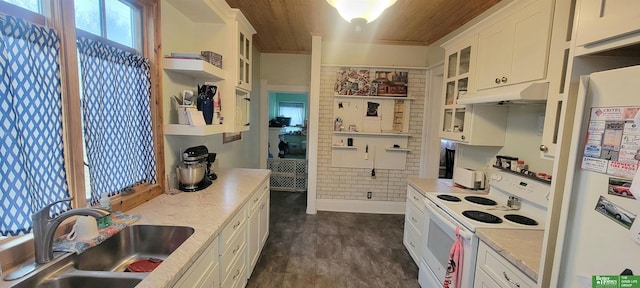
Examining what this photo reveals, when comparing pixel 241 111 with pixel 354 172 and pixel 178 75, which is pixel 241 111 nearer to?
pixel 178 75

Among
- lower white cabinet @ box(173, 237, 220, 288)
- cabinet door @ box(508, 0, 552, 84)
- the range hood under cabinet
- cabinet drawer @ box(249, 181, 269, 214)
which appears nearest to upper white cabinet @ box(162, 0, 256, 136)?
cabinet drawer @ box(249, 181, 269, 214)

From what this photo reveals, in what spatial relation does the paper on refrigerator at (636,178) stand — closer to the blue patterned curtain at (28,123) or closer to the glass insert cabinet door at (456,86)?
the glass insert cabinet door at (456,86)

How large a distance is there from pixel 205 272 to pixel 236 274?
61 cm

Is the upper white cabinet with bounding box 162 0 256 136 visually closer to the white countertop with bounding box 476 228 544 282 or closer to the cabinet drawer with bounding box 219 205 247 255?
the cabinet drawer with bounding box 219 205 247 255

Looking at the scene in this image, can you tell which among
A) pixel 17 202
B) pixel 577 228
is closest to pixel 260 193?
pixel 17 202

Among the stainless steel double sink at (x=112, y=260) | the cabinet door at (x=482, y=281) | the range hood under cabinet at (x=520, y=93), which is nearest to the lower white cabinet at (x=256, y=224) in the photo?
the stainless steel double sink at (x=112, y=260)

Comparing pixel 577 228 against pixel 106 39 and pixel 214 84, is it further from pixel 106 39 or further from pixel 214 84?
pixel 214 84

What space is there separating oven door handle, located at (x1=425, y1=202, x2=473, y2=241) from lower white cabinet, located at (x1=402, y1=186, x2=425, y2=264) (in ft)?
0.91

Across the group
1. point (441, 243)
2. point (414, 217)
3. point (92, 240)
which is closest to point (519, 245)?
point (441, 243)

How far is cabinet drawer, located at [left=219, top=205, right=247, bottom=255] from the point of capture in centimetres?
159

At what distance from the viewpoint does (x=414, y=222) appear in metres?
2.66

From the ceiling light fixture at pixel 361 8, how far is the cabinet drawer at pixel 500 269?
5.14ft

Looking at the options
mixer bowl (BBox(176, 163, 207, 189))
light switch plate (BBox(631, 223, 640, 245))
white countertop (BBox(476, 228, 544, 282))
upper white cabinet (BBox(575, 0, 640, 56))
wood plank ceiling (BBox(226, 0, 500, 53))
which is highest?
wood plank ceiling (BBox(226, 0, 500, 53))

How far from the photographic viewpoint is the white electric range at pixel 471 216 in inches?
64.0
